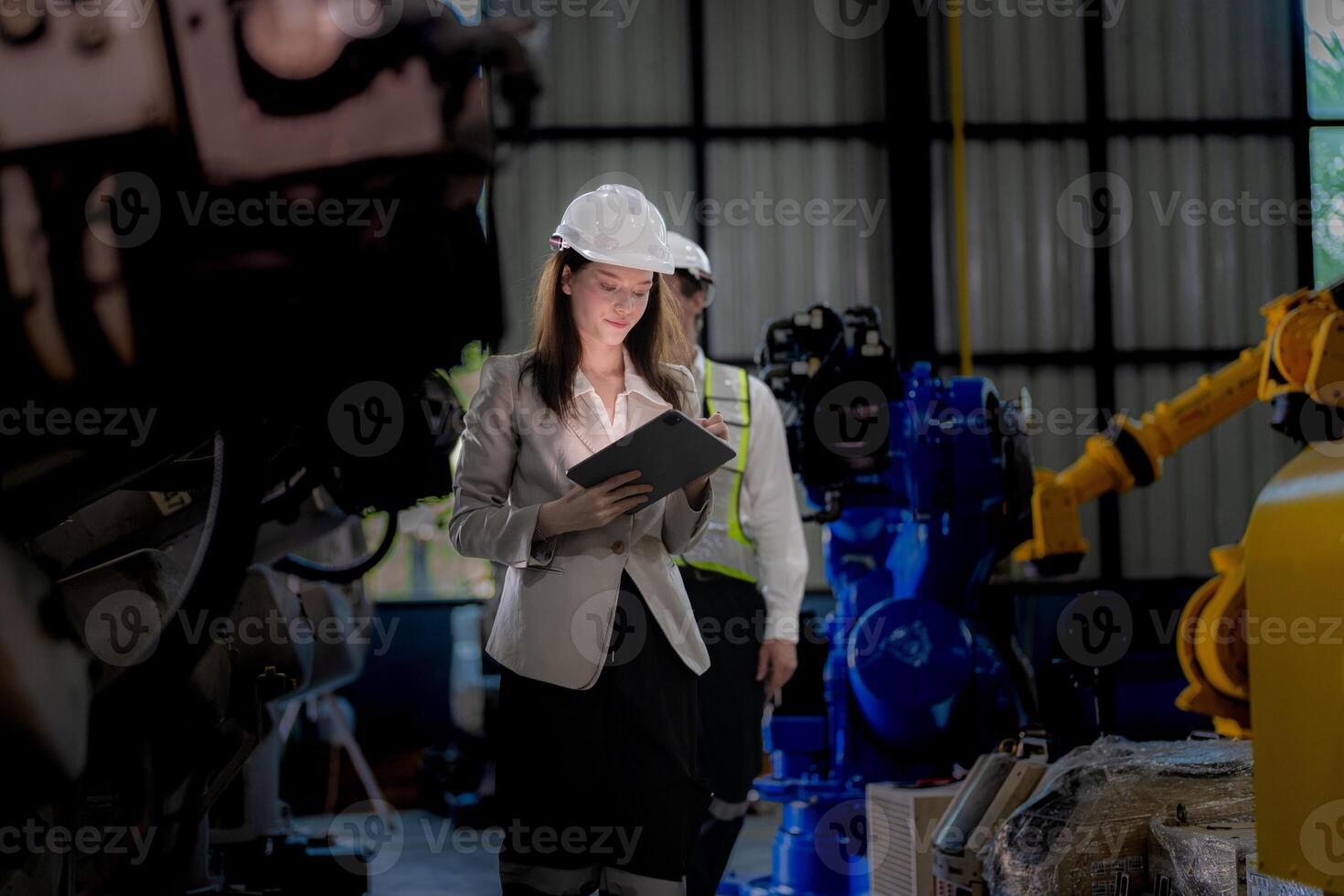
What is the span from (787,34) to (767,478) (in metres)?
7.38

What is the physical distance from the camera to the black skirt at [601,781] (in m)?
2.17

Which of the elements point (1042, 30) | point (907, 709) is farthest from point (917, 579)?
point (1042, 30)

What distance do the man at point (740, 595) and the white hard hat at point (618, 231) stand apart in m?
0.92

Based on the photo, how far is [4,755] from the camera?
0.94m

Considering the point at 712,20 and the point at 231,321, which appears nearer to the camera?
the point at 231,321

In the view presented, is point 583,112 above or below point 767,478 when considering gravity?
above

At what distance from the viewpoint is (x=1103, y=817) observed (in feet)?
10.4

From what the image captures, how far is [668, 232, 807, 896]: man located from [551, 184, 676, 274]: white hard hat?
0.92 metres

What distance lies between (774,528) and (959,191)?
7.08 meters

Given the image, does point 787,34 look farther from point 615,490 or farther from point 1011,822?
point 615,490

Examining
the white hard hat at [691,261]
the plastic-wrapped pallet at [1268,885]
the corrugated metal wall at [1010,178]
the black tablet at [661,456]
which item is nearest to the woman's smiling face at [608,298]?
the black tablet at [661,456]

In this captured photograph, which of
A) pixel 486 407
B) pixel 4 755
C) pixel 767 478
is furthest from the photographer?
pixel 767 478

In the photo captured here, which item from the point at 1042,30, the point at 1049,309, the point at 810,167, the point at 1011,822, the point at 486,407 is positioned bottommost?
the point at 1011,822

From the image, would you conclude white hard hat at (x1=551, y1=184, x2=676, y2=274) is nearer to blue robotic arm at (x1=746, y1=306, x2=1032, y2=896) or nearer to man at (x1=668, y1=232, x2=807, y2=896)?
man at (x1=668, y1=232, x2=807, y2=896)
